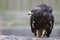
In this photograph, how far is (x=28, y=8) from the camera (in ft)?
11.5

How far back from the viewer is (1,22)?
342 cm

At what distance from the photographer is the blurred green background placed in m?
3.43

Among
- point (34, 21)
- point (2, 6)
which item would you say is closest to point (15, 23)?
point (2, 6)

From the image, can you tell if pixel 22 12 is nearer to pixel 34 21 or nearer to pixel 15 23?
pixel 15 23

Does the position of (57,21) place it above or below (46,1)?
below

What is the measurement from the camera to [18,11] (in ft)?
11.7

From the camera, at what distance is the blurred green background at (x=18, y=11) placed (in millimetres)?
3428

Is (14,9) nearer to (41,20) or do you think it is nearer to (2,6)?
(2,6)

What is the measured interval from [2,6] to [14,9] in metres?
0.16

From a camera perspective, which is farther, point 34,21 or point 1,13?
point 1,13

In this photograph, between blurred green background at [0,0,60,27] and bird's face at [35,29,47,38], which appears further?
blurred green background at [0,0,60,27]

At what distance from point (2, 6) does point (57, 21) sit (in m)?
0.72

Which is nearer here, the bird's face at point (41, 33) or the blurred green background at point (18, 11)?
the bird's face at point (41, 33)

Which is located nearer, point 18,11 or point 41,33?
point 41,33
